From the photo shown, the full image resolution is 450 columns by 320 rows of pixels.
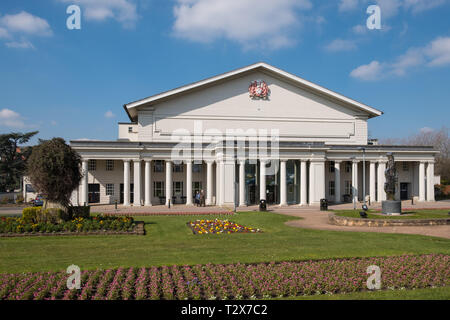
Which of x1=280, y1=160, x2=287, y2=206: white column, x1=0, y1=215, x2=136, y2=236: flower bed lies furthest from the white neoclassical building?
x1=0, y1=215, x2=136, y2=236: flower bed

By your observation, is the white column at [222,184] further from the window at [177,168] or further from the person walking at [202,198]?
the window at [177,168]

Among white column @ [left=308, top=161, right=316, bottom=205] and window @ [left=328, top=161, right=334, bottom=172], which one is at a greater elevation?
window @ [left=328, top=161, right=334, bottom=172]

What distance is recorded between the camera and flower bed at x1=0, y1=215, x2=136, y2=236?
18672 mm

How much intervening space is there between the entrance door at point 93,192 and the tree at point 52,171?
21.4m

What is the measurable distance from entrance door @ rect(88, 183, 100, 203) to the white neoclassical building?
4.4 inches

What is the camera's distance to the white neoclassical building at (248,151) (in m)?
38.4

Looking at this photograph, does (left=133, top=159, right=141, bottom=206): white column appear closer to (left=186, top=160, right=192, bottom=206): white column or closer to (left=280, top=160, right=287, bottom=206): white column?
(left=186, top=160, right=192, bottom=206): white column

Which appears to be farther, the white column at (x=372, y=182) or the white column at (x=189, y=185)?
the white column at (x=372, y=182)

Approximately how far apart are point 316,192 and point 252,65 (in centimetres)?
1616

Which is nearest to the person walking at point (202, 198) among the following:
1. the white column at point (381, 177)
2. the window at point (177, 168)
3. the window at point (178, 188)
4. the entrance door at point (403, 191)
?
the window at point (178, 188)

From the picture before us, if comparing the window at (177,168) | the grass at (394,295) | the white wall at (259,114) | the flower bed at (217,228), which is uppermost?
the white wall at (259,114)
